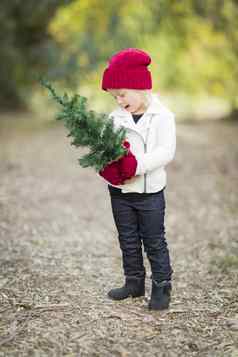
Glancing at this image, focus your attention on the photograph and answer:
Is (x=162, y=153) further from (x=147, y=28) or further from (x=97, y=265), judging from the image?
(x=147, y=28)

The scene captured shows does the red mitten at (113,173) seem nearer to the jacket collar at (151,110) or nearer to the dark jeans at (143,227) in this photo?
→ the dark jeans at (143,227)

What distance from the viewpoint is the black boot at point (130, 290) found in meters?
3.65

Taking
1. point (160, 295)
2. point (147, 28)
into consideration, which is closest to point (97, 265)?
point (160, 295)

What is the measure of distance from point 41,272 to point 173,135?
1.53 m

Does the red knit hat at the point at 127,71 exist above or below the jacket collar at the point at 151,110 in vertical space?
above

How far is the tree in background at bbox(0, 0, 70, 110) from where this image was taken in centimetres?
1066

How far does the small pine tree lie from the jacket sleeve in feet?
0.56

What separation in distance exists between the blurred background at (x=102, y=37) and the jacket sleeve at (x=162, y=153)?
7.48 m

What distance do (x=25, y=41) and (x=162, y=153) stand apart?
31.9ft

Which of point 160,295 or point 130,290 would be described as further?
point 130,290

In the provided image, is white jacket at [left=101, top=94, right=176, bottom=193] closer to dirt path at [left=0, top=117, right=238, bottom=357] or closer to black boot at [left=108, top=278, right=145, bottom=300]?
black boot at [left=108, top=278, right=145, bottom=300]

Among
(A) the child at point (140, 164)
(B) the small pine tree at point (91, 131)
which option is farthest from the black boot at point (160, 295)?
(B) the small pine tree at point (91, 131)

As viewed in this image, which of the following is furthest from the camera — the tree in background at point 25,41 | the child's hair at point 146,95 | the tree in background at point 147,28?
the tree in background at point 147,28

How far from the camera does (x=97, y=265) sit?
4523 mm
